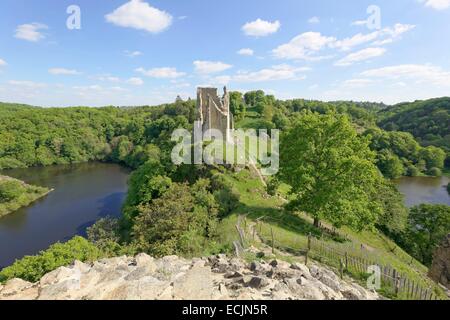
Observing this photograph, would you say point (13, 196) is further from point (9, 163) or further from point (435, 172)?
point (435, 172)

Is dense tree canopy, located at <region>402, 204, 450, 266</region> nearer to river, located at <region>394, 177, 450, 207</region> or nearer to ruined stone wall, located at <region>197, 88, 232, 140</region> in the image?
ruined stone wall, located at <region>197, 88, 232, 140</region>

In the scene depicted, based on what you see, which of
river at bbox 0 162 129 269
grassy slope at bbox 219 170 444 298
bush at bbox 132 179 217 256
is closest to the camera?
grassy slope at bbox 219 170 444 298

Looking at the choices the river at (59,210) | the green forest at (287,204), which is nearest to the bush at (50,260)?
the green forest at (287,204)

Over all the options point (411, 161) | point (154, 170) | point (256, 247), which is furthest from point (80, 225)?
point (411, 161)

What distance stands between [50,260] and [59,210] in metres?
33.9

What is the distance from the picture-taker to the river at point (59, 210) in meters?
34.7

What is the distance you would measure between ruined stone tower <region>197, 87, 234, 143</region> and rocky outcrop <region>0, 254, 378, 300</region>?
26693 mm

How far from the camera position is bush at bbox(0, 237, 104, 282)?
14742mm

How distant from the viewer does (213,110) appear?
34.9 meters

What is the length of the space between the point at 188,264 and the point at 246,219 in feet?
31.9

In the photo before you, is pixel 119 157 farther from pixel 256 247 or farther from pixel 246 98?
pixel 256 247

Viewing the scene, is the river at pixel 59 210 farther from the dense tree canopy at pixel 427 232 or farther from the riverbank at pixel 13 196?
the dense tree canopy at pixel 427 232

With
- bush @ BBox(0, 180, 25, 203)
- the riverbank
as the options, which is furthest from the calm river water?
bush @ BBox(0, 180, 25, 203)
